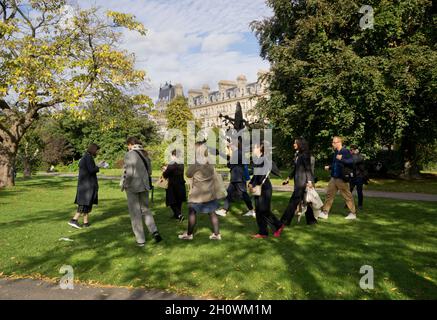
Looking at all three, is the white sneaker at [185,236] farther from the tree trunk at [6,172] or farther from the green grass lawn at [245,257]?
the tree trunk at [6,172]

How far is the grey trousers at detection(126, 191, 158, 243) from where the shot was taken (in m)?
7.70

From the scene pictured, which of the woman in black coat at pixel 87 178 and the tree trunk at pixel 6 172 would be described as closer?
the woman in black coat at pixel 87 178

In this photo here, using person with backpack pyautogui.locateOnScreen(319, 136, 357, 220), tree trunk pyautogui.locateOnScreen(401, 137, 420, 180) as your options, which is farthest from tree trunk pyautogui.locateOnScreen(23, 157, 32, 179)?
person with backpack pyautogui.locateOnScreen(319, 136, 357, 220)

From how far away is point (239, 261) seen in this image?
6.51 metres

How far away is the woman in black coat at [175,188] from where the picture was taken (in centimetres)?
1071

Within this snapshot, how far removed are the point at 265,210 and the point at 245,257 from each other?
1671 millimetres

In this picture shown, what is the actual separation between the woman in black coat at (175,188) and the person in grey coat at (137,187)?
8.95 ft

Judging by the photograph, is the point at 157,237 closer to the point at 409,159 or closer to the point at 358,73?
the point at 358,73

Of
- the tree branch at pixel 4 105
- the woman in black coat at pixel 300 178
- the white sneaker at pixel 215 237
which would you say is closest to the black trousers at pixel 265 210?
the woman in black coat at pixel 300 178

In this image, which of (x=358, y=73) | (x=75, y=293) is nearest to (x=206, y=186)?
(x=75, y=293)

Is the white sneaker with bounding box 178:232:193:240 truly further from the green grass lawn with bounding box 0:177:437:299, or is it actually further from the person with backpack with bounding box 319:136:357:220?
the person with backpack with bounding box 319:136:357:220

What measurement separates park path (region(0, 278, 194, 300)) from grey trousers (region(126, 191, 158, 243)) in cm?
220

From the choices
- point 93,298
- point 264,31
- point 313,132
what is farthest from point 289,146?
point 93,298
